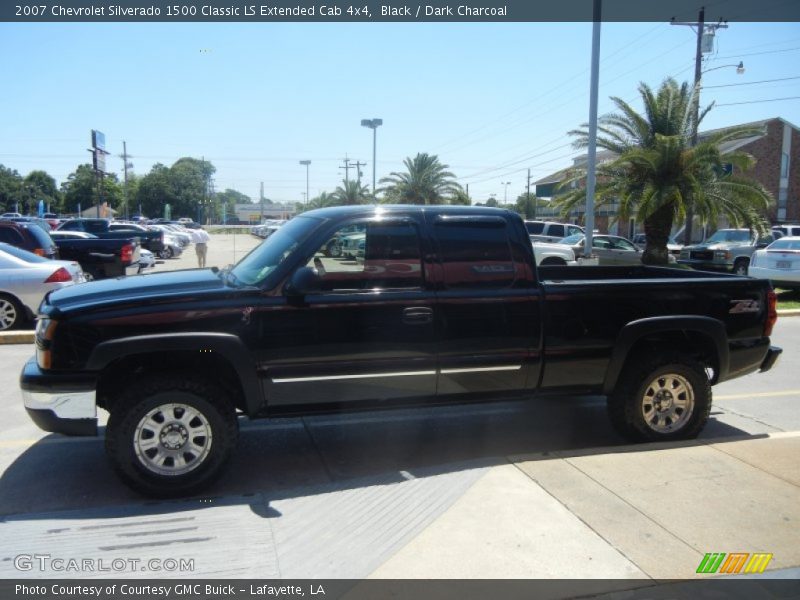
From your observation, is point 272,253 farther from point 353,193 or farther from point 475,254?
point 353,193

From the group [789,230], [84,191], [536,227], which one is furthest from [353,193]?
[84,191]

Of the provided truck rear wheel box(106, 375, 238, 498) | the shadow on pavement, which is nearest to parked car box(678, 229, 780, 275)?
the shadow on pavement

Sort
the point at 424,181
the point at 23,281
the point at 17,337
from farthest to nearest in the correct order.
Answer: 1. the point at 424,181
2. the point at 23,281
3. the point at 17,337

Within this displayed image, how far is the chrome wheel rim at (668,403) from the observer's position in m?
5.34

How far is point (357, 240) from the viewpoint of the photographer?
188 inches

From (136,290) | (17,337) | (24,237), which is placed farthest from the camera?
(24,237)

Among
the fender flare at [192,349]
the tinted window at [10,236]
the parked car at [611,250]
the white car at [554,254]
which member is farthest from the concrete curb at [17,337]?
the parked car at [611,250]

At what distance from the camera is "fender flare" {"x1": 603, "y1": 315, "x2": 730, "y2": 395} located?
517 cm

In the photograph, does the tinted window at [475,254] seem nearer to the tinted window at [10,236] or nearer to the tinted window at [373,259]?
the tinted window at [373,259]

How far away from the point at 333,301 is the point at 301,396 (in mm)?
678

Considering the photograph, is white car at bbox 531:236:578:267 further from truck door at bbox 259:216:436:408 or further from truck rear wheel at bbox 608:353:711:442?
truck door at bbox 259:216:436:408

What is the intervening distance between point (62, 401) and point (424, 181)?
3858cm

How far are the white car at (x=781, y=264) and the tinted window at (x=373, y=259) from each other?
13.8 m

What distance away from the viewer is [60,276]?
32.7 feet
